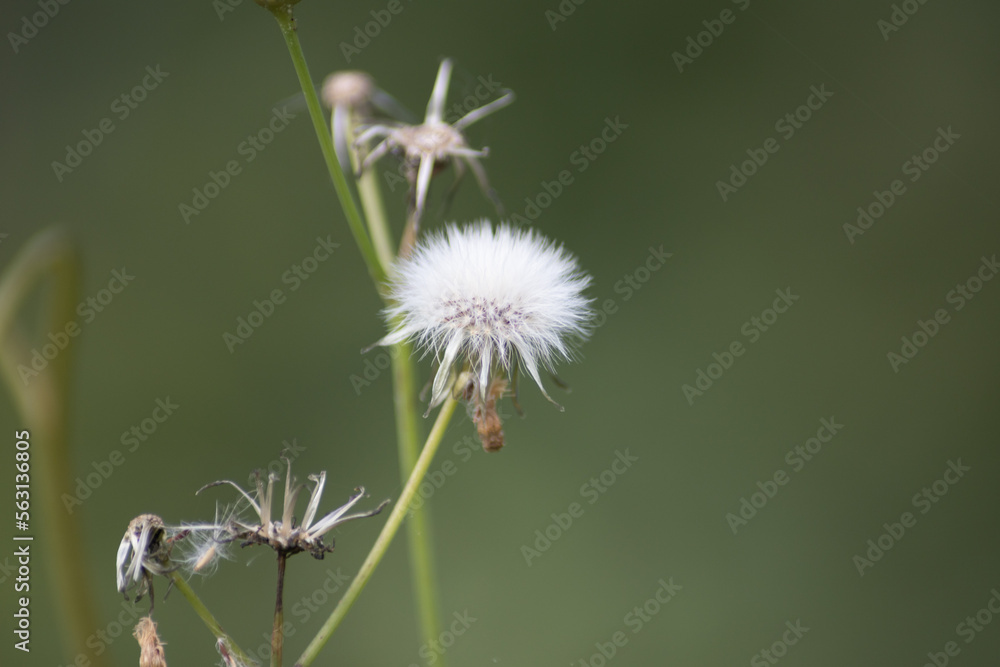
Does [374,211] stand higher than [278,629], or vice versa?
[374,211]

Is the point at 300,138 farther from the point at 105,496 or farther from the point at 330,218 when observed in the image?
the point at 105,496

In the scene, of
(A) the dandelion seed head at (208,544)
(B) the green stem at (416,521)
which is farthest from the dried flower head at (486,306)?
(A) the dandelion seed head at (208,544)

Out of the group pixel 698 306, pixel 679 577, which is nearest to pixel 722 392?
pixel 698 306

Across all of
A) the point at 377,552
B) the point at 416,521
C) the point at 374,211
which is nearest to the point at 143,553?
the point at 377,552

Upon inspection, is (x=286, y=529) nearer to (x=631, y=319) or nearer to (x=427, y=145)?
(x=427, y=145)

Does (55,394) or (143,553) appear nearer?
(143,553)
